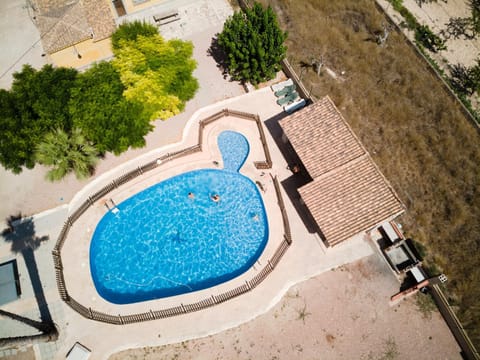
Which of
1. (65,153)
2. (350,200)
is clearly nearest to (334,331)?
(350,200)

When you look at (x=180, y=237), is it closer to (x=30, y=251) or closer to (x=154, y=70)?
(x=30, y=251)

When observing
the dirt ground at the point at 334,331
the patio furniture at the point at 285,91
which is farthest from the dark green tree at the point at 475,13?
the dirt ground at the point at 334,331

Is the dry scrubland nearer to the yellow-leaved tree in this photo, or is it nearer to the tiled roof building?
the yellow-leaved tree

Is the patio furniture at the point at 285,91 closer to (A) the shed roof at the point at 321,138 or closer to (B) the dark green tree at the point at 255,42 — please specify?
(B) the dark green tree at the point at 255,42

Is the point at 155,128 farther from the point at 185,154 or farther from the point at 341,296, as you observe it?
the point at 341,296

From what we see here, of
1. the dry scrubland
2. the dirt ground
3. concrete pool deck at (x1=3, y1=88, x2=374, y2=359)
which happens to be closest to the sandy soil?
the dry scrubland

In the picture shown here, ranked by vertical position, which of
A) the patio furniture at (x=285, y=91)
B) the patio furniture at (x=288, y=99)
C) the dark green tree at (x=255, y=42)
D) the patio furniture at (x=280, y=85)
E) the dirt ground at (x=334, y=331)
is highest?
the dark green tree at (x=255, y=42)
